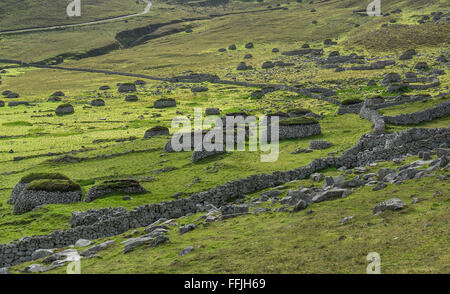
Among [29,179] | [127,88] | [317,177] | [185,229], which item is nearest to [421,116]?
[317,177]

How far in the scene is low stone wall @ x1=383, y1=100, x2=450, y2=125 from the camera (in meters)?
50.0

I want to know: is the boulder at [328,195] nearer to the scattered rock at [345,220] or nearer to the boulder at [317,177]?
the scattered rock at [345,220]

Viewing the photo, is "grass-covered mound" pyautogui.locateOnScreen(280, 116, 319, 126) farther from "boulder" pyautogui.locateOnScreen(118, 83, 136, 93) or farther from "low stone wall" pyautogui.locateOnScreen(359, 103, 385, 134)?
"boulder" pyautogui.locateOnScreen(118, 83, 136, 93)

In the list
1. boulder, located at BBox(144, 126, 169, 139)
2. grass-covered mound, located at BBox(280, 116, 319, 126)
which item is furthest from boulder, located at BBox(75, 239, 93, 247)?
boulder, located at BBox(144, 126, 169, 139)

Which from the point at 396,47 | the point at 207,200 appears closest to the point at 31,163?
the point at 207,200

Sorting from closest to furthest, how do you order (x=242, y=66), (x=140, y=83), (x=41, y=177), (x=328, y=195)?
1. (x=328, y=195)
2. (x=41, y=177)
3. (x=140, y=83)
4. (x=242, y=66)

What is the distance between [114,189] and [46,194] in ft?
15.5

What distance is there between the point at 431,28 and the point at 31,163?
11416 centimetres

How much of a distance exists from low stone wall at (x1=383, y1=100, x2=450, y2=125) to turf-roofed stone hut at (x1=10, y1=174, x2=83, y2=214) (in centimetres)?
3107

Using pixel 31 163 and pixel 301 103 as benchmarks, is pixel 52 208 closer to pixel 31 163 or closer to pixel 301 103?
pixel 31 163

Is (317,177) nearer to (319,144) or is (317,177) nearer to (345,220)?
(319,144)

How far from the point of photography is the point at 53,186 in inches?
1390

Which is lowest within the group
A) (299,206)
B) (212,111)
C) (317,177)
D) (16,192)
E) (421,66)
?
(16,192)

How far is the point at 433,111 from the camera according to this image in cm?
5084
